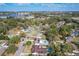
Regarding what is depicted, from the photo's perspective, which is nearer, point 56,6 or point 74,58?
point 74,58

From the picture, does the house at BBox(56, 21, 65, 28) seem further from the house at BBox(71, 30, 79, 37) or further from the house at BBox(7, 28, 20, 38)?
the house at BBox(7, 28, 20, 38)

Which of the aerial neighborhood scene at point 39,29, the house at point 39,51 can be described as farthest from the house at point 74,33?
the house at point 39,51

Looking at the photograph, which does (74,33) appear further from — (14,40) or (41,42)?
(14,40)

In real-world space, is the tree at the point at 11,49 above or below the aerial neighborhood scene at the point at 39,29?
below

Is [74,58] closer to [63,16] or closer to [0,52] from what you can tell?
[63,16]

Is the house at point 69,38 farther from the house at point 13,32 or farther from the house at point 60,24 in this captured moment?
the house at point 13,32

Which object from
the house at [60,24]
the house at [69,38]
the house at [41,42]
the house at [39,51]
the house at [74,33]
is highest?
the house at [60,24]

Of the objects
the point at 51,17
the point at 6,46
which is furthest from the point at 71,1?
the point at 6,46

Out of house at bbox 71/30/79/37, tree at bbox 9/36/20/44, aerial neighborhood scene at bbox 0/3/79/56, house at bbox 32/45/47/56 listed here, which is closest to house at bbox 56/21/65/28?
aerial neighborhood scene at bbox 0/3/79/56

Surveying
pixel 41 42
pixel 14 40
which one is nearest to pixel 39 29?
pixel 41 42
